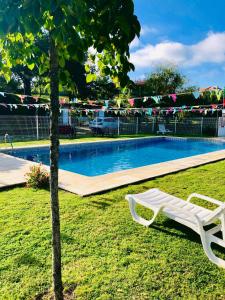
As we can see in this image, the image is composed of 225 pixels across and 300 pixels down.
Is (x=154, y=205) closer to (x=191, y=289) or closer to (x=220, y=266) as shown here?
(x=220, y=266)

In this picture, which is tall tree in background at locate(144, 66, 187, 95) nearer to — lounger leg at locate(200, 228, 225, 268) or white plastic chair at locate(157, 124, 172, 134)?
white plastic chair at locate(157, 124, 172, 134)

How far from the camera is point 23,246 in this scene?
362 centimetres

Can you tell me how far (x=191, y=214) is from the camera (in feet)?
13.0

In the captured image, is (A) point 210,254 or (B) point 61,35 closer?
(B) point 61,35

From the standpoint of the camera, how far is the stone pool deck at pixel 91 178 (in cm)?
640

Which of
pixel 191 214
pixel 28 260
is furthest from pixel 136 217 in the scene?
pixel 28 260

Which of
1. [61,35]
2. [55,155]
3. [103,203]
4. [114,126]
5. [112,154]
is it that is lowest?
[112,154]

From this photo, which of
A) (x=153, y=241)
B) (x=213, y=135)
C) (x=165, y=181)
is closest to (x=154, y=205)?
(x=153, y=241)

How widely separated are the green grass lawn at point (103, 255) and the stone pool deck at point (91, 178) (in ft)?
3.13

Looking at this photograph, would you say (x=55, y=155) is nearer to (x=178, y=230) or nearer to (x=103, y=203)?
(x=178, y=230)

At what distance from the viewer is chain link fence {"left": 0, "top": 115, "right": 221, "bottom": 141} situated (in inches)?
771

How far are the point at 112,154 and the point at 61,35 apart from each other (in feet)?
45.3

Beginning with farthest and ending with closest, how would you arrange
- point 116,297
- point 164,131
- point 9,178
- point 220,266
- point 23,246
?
point 164,131 → point 9,178 → point 23,246 → point 220,266 → point 116,297

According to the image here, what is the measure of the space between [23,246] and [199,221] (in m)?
2.39
